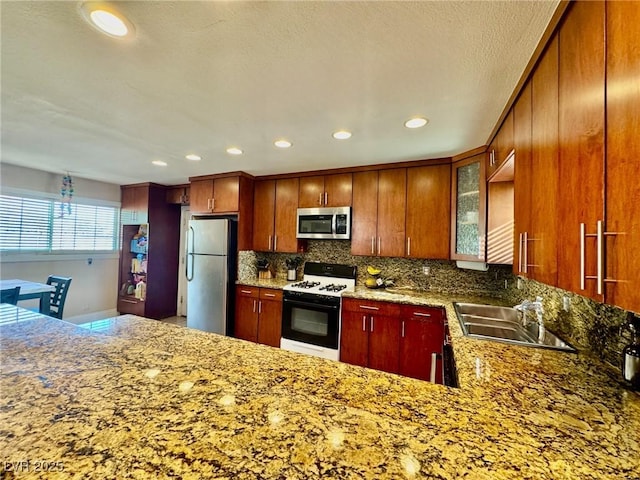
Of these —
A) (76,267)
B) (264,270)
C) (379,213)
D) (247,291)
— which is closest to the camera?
(379,213)

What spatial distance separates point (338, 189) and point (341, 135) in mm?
1083

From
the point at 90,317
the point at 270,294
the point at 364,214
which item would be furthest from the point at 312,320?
the point at 90,317

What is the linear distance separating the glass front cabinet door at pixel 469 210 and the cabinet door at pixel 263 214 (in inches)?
86.8

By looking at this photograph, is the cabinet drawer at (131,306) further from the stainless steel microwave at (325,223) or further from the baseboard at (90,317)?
the stainless steel microwave at (325,223)

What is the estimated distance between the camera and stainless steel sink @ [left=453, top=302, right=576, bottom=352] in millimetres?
1535

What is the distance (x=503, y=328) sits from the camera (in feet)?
6.39

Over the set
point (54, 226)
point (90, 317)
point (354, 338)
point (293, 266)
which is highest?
point (54, 226)

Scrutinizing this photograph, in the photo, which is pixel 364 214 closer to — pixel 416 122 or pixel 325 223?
pixel 325 223

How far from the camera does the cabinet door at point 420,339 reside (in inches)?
96.2

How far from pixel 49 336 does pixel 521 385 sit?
198cm

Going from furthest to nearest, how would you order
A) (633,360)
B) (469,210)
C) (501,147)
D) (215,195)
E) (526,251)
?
(215,195) < (469,210) < (501,147) < (526,251) < (633,360)

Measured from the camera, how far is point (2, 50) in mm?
1298

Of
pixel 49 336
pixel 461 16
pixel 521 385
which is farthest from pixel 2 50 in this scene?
pixel 521 385

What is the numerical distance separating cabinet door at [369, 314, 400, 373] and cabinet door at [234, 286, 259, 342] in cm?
147
